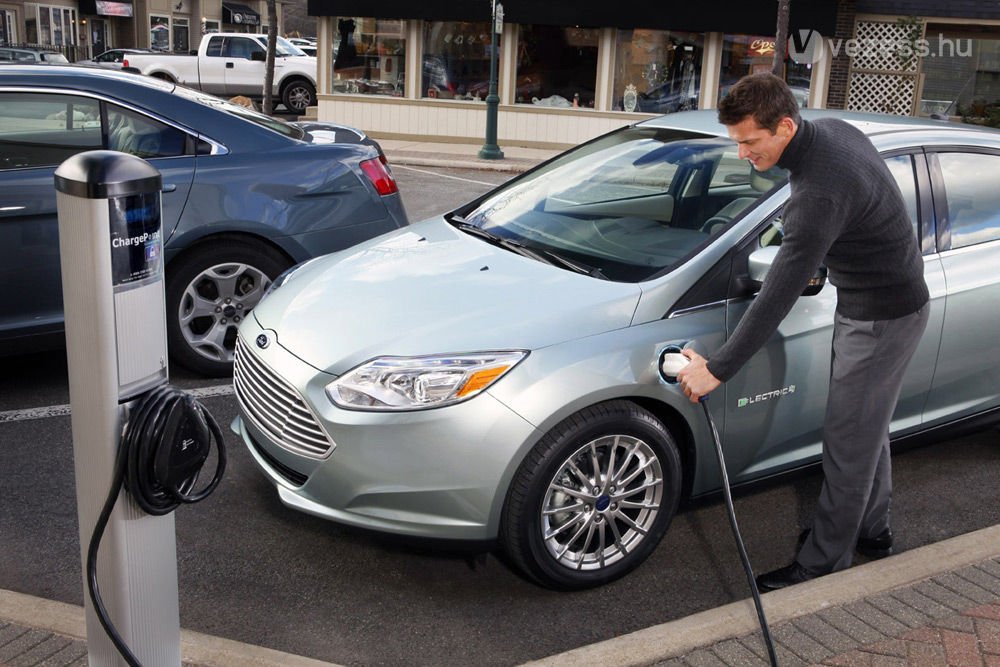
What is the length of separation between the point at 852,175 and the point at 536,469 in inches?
51.9

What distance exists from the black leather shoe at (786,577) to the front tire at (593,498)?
1.29 ft

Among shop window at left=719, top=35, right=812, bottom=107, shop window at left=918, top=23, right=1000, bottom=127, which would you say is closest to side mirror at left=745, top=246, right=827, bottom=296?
shop window at left=719, top=35, right=812, bottom=107

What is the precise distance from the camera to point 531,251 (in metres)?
4.21

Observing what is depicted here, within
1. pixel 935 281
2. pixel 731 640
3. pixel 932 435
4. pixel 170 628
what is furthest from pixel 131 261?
pixel 932 435

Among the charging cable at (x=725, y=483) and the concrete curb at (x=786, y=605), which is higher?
the charging cable at (x=725, y=483)

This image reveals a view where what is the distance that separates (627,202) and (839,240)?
4.44 feet

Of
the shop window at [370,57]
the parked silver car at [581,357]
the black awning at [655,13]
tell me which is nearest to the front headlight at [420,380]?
the parked silver car at [581,357]

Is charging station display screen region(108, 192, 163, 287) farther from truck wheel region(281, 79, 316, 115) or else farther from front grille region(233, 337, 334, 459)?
truck wheel region(281, 79, 316, 115)

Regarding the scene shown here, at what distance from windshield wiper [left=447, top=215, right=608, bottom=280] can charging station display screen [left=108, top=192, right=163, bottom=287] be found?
72.6 inches

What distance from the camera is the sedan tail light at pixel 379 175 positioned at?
5.93m

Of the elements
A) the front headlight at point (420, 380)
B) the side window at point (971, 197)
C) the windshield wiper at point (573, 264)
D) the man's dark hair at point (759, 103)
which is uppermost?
the man's dark hair at point (759, 103)

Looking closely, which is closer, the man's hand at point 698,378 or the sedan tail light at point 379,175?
the man's hand at point 698,378

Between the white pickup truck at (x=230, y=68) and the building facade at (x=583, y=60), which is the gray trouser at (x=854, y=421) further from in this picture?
the white pickup truck at (x=230, y=68)

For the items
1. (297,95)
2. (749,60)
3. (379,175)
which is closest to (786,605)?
(379,175)
